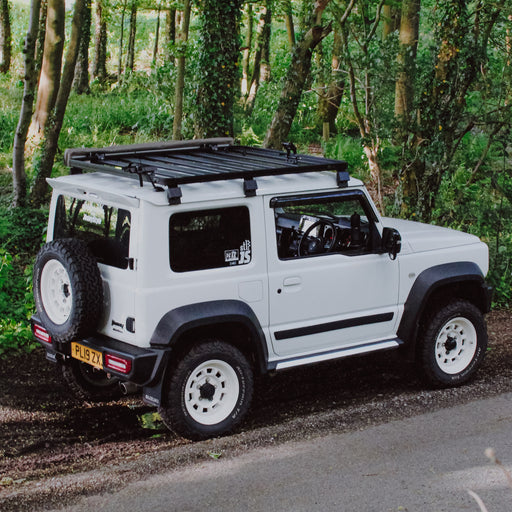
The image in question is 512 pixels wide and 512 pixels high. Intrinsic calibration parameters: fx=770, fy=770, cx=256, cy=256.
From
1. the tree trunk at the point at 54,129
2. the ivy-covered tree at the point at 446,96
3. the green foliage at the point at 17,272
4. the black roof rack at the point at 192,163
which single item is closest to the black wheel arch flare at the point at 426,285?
the black roof rack at the point at 192,163

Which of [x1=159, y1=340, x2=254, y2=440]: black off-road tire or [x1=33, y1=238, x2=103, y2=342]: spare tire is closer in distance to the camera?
[x1=33, y1=238, x2=103, y2=342]: spare tire

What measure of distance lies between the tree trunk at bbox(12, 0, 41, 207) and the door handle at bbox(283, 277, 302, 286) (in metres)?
5.98

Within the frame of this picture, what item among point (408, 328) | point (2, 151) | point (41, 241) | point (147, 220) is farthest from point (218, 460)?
point (2, 151)

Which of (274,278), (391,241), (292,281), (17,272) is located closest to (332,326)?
(292,281)

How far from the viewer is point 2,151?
1483cm

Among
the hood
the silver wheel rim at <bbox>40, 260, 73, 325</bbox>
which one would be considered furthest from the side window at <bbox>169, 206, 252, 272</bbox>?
the hood

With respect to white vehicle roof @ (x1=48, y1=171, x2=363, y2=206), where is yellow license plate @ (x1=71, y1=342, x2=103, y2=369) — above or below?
below

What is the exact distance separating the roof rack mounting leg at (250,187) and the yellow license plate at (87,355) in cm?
169

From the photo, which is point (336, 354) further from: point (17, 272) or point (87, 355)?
point (17, 272)

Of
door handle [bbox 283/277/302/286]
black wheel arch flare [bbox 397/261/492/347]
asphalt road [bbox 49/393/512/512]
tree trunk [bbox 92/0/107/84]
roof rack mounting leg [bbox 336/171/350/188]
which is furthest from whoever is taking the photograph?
tree trunk [bbox 92/0/107/84]

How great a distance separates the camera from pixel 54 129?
12.0 m

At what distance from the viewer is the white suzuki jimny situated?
5.75 meters

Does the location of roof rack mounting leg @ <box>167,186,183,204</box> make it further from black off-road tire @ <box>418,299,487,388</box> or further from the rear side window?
black off-road tire @ <box>418,299,487,388</box>

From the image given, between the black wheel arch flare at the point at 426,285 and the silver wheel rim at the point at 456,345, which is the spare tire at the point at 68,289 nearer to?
the black wheel arch flare at the point at 426,285
